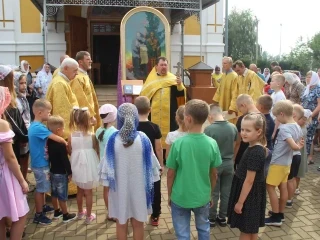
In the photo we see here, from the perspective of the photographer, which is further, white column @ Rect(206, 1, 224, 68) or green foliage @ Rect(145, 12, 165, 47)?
white column @ Rect(206, 1, 224, 68)

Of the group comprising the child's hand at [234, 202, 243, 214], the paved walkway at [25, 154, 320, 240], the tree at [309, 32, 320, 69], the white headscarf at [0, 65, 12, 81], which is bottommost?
the paved walkway at [25, 154, 320, 240]

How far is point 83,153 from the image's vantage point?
387 centimetres

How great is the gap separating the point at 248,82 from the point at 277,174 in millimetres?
2859

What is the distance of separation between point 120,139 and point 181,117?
1215 millimetres

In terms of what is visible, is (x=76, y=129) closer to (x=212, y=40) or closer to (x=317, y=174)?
(x=317, y=174)

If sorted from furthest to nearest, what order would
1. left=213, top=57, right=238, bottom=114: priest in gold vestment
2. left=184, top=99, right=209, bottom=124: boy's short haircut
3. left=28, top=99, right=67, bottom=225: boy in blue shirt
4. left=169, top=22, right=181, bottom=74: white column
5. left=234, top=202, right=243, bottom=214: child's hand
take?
left=169, top=22, right=181, bottom=74: white column
left=213, top=57, right=238, bottom=114: priest in gold vestment
left=28, top=99, right=67, bottom=225: boy in blue shirt
left=234, top=202, right=243, bottom=214: child's hand
left=184, top=99, right=209, bottom=124: boy's short haircut

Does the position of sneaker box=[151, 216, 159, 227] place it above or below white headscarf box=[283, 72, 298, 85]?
below

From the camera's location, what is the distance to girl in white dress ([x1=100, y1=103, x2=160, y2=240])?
2844 mm

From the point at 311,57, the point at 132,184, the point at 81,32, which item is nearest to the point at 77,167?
the point at 132,184

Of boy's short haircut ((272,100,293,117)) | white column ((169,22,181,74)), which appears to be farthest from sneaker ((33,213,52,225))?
white column ((169,22,181,74))

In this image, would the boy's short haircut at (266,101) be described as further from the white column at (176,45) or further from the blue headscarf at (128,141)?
the white column at (176,45)

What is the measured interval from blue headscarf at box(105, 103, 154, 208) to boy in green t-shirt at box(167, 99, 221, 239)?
0.70ft

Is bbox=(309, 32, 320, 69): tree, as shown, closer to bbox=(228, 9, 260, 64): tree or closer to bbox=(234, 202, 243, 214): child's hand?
bbox=(228, 9, 260, 64): tree

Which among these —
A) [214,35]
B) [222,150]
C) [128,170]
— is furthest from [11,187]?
[214,35]
